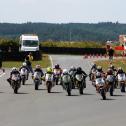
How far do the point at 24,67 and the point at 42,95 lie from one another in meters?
9.01

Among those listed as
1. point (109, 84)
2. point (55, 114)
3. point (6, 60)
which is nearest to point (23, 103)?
point (55, 114)

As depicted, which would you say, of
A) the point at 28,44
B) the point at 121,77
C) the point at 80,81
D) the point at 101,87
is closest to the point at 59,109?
the point at 101,87

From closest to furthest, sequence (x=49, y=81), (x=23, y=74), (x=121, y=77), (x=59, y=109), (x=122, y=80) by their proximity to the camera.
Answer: (x=59, y=109) < (x=49, y=81) < (x=122, y=80) < (x=121, y=77) < (x=23, y=74)

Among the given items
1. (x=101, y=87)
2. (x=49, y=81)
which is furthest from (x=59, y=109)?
(x=49, y=81)

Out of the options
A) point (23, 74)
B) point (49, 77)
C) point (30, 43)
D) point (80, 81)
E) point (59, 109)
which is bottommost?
point (59, 109)

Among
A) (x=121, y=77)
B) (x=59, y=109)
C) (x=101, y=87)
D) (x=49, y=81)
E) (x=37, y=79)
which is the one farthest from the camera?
(x=37, y=79)

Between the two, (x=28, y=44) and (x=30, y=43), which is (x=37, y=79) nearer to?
(x=30, y=43)

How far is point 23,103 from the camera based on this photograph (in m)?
26.6

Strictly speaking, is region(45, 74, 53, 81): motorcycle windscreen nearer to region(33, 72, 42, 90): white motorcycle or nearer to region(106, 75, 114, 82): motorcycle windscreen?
region(33, 72, 42, 90): white motorcycle

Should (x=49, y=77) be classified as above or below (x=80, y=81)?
above

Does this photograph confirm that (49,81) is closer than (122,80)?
Yes

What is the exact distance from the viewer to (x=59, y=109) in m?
24.1

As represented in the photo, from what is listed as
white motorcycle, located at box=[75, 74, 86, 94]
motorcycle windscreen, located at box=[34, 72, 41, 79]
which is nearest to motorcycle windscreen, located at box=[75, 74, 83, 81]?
white motorcycle, located at box=[75, 74, 86, 94]

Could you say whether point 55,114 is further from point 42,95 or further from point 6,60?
point 6,60
